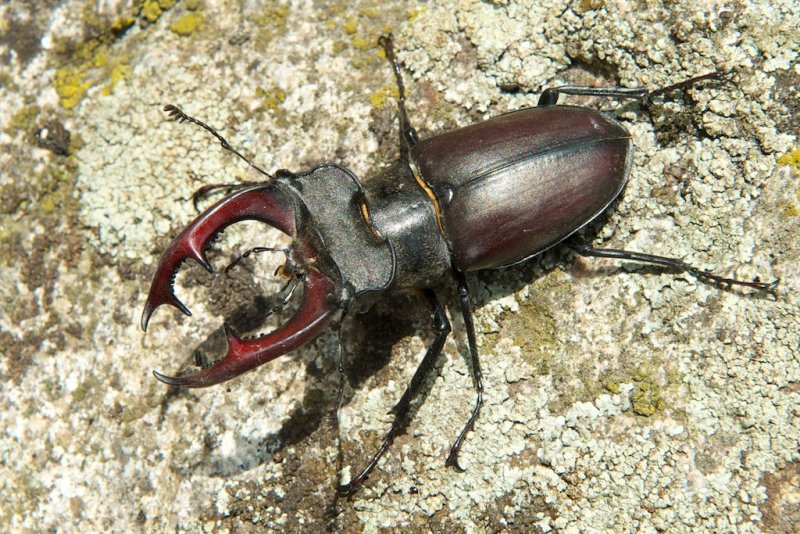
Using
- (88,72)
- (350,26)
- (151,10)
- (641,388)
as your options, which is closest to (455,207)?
(641,388)

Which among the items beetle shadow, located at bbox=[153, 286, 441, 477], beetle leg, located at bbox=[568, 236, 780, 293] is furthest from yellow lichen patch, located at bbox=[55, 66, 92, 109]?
beetle leg, located at bbox=[568, 236, 780, 293]

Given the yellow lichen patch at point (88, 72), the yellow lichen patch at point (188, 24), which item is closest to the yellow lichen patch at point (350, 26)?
the yellow lichen patch at point (188, 24)

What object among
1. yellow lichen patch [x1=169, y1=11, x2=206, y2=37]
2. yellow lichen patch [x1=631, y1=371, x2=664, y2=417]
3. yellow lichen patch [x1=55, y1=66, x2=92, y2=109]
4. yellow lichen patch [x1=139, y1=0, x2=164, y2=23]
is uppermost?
yellow lichen patch [x1=139, y1=0, x2=164, y2=23]

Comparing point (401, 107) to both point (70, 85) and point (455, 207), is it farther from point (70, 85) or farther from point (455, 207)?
point (70, 85)

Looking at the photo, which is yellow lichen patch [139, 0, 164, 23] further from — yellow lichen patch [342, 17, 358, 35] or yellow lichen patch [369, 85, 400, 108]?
yellow lichen patch [369, 85, 400, 108]

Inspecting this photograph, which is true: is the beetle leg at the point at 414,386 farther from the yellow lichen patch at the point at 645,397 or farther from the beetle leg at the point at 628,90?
the beetle leg at the point at 628,90

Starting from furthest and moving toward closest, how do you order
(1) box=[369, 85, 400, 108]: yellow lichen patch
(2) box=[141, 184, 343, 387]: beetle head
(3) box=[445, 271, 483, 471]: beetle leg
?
(1) box=[369, 85, 400, 108]: yellow lichen patch
(3) box=[445, 271, 483, 471]: beetle leg
(2) box=[141, 184, 343, 387]: beetle head
